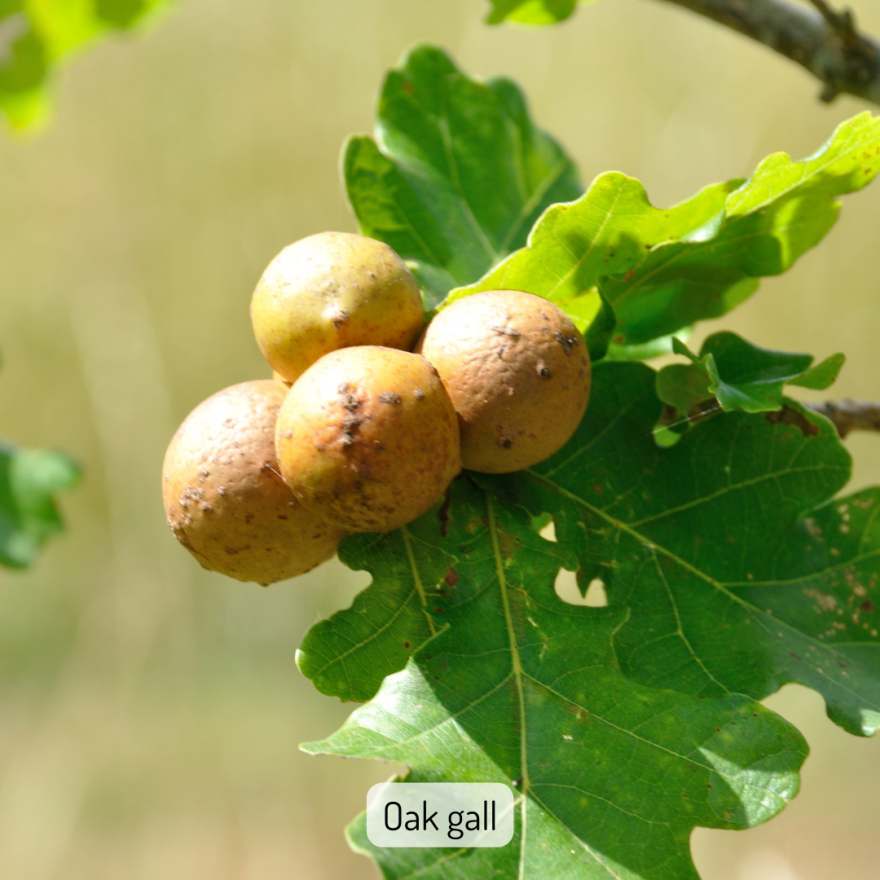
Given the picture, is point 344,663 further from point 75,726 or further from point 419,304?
point 75,726

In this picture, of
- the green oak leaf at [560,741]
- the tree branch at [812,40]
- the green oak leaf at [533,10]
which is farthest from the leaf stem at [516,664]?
the tree branch at [812,40]

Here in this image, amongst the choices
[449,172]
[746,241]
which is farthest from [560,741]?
[449,172]

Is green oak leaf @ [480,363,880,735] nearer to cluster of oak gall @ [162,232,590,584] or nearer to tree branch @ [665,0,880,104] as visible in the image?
cluster of oak gall @ [162,232,590,584]

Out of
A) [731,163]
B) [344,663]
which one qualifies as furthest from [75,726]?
[731,163]

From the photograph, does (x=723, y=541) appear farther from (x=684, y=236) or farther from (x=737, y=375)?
(x=684, y=236)

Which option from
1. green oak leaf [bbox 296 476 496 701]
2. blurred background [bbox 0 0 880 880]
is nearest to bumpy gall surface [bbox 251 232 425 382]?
green oak leaf [bbox 296 476 496 701]

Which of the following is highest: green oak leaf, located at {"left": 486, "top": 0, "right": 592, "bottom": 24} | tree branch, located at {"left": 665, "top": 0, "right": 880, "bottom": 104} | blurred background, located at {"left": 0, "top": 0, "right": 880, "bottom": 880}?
green oak leaf, located at {"left": 486, "top": 0, "right": 592, "bottom": 24}
